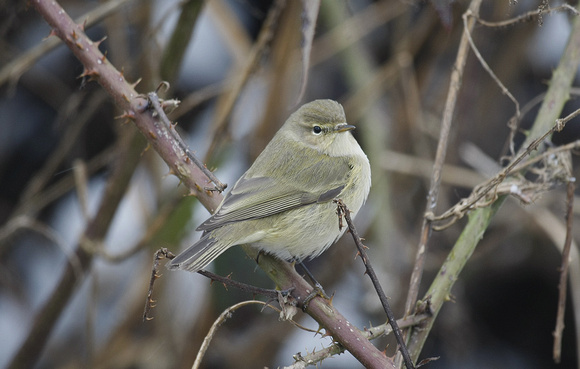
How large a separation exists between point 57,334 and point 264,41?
2.90 meters

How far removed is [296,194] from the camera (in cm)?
299

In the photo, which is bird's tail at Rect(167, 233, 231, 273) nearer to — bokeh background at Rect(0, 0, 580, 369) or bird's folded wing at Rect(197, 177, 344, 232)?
bird's folded wing at Rect(197, 177, 344, 232)

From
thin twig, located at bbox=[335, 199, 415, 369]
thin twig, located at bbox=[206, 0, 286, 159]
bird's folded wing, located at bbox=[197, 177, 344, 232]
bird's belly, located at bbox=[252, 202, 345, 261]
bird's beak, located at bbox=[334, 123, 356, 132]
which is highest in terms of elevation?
thin twig, located at bbox=[206, 0, 286, 159]

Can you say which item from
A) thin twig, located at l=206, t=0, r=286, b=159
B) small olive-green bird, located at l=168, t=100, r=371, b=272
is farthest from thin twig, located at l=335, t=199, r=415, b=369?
thin twig, located at l=206, t=0, r=286, b=159

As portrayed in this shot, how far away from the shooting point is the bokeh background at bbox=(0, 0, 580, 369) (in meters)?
4.23

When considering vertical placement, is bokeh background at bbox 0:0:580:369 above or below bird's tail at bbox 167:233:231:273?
above

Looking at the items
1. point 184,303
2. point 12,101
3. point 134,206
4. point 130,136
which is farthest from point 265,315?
point 12,101

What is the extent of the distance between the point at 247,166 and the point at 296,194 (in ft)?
5.53

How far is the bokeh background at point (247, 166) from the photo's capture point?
423cm

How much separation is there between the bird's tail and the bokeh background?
1200 millimetres

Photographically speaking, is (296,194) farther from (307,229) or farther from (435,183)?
(435,183)

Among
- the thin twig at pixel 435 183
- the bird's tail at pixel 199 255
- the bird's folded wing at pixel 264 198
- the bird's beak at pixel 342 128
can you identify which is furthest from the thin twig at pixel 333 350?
the bird's beak at pixel 342 128

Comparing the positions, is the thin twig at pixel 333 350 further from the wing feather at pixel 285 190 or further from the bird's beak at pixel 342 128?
the bird's beak at pixel 342 128

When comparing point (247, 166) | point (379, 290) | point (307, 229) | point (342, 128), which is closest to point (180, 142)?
point (379, 290)
